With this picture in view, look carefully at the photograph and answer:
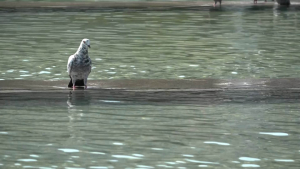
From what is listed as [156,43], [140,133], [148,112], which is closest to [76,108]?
[148,112]

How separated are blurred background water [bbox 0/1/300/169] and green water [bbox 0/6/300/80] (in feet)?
0.09

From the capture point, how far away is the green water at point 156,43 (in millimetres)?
17766

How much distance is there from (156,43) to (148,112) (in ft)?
37.0

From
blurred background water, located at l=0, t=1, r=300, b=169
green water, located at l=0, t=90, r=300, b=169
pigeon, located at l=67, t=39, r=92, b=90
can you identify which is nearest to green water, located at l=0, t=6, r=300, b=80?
blurred background water, located at l=0, t=1, r=300, b=169

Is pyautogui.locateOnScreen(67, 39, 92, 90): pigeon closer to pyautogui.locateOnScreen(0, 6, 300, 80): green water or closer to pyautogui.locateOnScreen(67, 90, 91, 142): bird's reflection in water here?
pyautogui.locateOnScreen(67, 90, 91, 142): bird's reflection in water

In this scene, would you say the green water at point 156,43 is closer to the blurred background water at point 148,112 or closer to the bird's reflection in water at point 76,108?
the blurred background water at point 148,112

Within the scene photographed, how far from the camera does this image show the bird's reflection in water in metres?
11.0

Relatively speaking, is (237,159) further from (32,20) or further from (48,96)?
(32,20)

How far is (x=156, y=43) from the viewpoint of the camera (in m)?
23.9

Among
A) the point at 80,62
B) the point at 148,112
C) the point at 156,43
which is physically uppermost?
the point at 80,62

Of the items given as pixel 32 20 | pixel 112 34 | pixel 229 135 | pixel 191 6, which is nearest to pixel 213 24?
pixel 112 34

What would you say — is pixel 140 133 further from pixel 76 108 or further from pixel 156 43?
pixel 156 43

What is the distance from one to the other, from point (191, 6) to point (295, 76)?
74.9 ft

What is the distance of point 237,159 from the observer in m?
9.55
